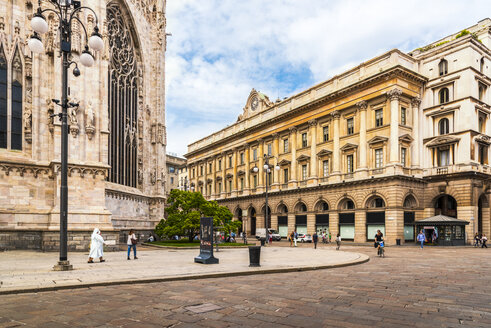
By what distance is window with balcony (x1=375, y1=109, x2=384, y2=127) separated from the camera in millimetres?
39750

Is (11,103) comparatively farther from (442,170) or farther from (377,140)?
(442,170)

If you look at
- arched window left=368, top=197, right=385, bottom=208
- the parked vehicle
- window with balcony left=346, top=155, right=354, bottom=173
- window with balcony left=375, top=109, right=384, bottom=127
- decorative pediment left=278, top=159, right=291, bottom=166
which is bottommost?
the parked vehicle

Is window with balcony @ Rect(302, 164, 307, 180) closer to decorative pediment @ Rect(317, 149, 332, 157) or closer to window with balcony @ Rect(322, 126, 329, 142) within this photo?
decorative pediment @ Rect(317, 149, 332, 157)

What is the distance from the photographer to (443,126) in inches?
1553

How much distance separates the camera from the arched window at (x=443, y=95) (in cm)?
3947

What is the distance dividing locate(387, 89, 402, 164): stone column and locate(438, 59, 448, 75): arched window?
5.87 m

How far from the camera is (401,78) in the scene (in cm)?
3853

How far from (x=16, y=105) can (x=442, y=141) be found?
3715 centimetres

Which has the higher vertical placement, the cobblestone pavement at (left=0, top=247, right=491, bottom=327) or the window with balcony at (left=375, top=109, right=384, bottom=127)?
the window with balcony at (left=375, top=109, right=384, bottom=127)

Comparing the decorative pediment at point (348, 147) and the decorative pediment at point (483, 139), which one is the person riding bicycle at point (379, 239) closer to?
the decorative pediment at point (348, 147)

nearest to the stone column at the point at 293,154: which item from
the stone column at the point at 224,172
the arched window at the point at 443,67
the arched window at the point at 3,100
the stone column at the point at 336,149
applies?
the stone column at the point at 336,149

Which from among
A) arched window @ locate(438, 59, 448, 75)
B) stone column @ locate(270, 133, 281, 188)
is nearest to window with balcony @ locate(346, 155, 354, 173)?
stone column @ locate(270, 133, 281, 188)

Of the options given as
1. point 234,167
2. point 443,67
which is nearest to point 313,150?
point 443,67

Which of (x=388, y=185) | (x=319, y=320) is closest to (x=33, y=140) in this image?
(x=319, y=320)
